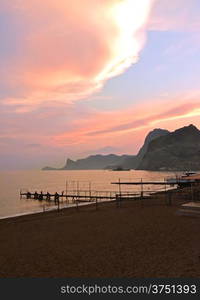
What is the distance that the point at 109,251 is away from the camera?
43.7 feet

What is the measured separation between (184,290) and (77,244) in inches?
320

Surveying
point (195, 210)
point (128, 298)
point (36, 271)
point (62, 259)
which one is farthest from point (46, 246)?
point (195, 210)

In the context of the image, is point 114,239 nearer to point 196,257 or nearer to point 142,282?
point 196,257

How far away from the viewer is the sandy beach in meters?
10.6

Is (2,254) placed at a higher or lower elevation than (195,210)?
lower

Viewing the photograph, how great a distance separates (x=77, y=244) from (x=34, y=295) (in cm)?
723

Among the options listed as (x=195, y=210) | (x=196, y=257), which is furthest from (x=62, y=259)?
(x=195, y=210)

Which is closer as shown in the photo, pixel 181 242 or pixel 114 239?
pixel 181 242

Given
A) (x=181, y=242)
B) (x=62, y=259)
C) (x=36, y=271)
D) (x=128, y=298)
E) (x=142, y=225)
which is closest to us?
(x=128, y=298)

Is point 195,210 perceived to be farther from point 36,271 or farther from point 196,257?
point 36,271

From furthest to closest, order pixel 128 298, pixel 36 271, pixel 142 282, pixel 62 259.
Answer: pixel 62 259 → pixel 36 271 → pixel 142 282 → pixel 128 298

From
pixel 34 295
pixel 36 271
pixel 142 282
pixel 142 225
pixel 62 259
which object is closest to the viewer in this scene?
pixel 34 295

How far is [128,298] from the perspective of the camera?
765cm

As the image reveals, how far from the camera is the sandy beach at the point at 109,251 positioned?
1059cm
